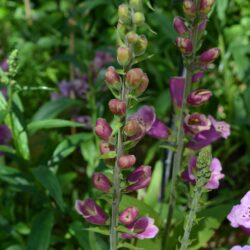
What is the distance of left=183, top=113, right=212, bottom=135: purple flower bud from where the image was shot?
6.17 ft

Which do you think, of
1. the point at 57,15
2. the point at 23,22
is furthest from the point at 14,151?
the point at 23,22

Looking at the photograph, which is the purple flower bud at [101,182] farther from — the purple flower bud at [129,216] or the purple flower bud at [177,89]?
the purple flower bud at [177,89]

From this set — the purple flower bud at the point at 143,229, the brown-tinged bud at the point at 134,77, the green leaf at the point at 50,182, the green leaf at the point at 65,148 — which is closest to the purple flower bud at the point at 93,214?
the purple flower bud at the point at 143,229

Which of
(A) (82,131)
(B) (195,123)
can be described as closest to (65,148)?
(B) (195,123)

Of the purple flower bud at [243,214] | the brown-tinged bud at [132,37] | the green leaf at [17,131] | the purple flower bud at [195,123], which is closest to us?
the brown-tinged bud at [132,37]

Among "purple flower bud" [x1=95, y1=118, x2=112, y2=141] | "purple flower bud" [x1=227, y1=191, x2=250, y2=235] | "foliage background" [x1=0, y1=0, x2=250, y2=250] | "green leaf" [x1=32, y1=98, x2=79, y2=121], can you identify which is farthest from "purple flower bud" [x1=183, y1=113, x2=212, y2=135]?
"green leaf" [x1=32, y1=98, x2=79, y2=121]

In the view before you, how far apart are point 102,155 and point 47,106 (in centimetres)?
109

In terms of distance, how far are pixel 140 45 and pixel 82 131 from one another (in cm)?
189

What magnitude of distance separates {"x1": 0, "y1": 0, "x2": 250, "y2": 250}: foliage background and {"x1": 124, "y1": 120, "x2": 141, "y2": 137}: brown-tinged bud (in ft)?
1.27

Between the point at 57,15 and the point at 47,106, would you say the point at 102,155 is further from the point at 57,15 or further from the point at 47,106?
the point at 57,15

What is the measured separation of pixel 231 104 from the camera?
10.3ft

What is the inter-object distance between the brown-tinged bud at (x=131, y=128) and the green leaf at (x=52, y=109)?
3.38 feet

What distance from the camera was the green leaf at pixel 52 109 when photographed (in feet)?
8.13

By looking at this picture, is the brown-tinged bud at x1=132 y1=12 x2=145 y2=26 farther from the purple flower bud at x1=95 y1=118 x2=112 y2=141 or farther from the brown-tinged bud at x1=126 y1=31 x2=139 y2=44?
the purple flower bud at x1=95 y1=118 x2=112 y2=141
